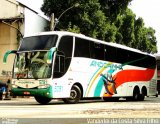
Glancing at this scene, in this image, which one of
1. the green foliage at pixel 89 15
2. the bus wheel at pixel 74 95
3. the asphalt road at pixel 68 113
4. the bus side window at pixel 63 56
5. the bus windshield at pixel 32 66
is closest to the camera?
the asphalt road at pixel 68 113

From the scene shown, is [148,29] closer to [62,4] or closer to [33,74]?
[62,4]

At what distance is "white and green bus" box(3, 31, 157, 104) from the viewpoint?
18141 mm

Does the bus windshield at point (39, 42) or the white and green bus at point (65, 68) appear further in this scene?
the bus windshield at point (39, 42)

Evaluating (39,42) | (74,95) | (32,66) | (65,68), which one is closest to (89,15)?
(74,95)

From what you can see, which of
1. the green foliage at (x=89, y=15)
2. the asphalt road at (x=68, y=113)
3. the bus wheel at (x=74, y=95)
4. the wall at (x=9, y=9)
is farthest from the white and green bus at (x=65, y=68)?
the wall at (x=9, y=9)

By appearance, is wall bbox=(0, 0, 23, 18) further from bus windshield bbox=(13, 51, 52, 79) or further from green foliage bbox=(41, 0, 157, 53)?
bus windshield bbox=(13, 51, 52, 79)

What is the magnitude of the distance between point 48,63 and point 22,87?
1721mm

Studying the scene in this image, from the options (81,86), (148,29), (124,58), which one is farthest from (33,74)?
(148,29)

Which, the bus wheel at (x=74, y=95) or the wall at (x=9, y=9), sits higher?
the wall at (x=9, y=9)

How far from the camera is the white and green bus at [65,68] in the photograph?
714 inches

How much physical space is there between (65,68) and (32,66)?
150 centimetres

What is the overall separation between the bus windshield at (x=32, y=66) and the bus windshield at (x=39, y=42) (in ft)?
0.86

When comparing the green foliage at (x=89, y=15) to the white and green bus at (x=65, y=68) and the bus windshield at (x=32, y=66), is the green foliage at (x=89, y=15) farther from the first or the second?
the bus windshield at (x=32, y=66)

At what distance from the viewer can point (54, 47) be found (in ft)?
58.8
